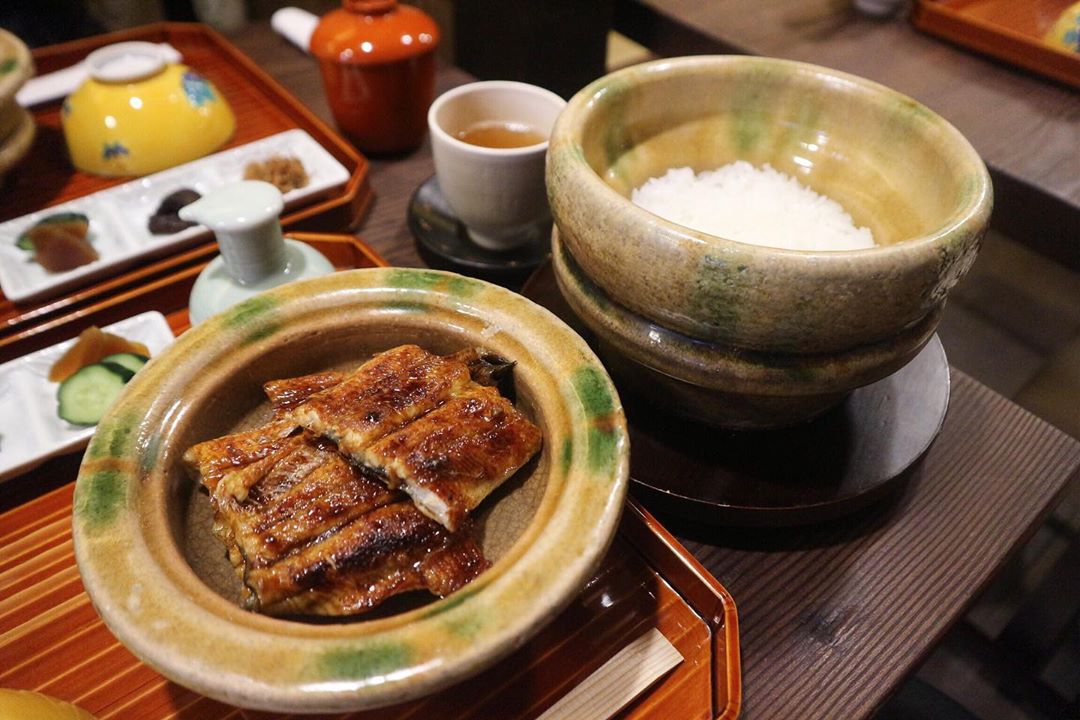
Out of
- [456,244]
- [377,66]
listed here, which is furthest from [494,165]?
[377,66]

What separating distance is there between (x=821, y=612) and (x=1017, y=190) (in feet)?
4.47

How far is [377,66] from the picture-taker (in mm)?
1741

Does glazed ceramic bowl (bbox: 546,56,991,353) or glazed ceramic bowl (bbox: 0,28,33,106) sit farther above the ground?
glazed ceramic bowl (bbox: 546,56,991,353)

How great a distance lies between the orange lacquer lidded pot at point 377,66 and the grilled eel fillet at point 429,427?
104 cm

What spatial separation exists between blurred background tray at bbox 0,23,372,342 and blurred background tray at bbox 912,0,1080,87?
192 centimetres

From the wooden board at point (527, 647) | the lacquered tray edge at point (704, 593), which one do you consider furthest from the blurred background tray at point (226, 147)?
the lacquered tray edge at point (704, 593)

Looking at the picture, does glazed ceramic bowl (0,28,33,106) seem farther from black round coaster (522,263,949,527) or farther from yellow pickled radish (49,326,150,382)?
black round coaster (522,263,949,527)

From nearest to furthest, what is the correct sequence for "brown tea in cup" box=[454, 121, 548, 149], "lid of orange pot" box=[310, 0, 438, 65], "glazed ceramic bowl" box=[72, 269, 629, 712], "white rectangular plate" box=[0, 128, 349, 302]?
"glazed ceramic bowl" box=[72, 269, 629, 712]
"white rectangular plate" box=[0, 128, 349, 302]
"brown tea in cup" box=[454, 121, 548, 149]
"lid of orange pot" box=[310, 0, 438, 65]

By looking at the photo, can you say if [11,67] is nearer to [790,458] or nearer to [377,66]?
[377,66]

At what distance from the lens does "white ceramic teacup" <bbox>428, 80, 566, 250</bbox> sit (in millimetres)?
1362

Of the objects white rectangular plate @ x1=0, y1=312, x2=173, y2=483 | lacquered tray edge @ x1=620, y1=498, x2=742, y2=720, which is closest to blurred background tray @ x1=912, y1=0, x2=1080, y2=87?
lacquered tray edge @ x1=620, y1=498, x2=742, y2=720

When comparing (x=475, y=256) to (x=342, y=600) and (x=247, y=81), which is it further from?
(x=247, y=81)

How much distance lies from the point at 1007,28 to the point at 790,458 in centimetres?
208

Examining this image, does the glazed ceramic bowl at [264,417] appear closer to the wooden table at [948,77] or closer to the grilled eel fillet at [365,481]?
the grilled eel fillet at [365,481]
